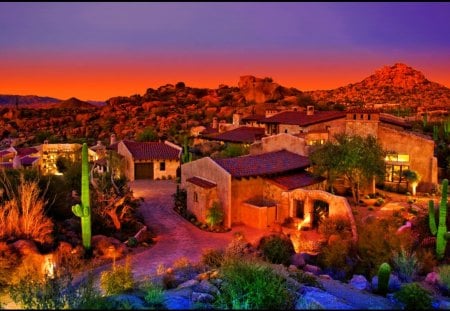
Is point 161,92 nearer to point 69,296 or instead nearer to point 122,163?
point 122,163

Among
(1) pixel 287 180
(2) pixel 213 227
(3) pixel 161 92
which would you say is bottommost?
(2) pixel 213 227

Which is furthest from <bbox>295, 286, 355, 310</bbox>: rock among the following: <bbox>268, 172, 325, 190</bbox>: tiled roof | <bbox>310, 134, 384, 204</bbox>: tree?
<bbox>310, 134, 384, 204</bbox>: tree

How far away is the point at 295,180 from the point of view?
83.9ft

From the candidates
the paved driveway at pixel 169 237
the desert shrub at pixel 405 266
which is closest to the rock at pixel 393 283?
the desert shrub at pixel 405 266

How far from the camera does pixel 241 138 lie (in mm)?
43812

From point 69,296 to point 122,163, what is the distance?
91.3 feet

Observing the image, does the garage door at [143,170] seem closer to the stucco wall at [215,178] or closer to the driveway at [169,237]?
the driveway at [169,237]

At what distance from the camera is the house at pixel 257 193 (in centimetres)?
2324

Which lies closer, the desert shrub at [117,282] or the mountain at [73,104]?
the desert shrub at [117,282]

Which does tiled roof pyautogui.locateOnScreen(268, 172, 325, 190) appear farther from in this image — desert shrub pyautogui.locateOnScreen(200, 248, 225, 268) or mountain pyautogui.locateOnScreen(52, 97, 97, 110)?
mountain pyautogui.locateOnScreen(52, 97, 97, 110)

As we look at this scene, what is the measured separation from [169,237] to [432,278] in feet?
36.3

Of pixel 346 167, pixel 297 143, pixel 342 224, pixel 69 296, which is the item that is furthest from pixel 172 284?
pixel 297 143

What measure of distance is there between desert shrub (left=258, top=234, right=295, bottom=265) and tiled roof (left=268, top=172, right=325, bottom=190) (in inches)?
225

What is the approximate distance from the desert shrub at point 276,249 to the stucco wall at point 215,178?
517 cm
